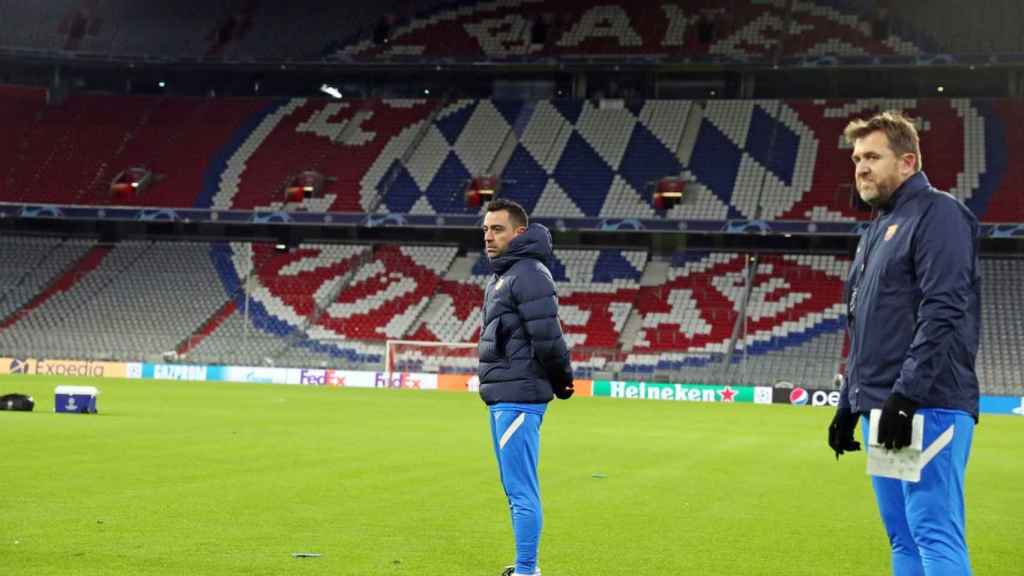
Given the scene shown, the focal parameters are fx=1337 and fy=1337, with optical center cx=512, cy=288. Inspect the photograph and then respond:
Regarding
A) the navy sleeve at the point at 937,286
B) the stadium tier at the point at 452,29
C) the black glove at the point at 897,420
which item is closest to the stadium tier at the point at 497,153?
the stadium tier at the point at 452,29

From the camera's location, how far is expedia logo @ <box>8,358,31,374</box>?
55.2 metres

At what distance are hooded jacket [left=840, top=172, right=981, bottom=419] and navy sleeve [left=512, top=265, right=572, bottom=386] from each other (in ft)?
8.26

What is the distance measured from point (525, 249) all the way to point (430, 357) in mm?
45849

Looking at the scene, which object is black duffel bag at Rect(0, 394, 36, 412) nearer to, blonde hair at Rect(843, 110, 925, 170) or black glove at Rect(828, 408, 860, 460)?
black glove at Rect(828, 408, 860, 460)

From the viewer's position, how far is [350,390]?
161ft

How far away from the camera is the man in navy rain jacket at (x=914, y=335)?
5.94 m

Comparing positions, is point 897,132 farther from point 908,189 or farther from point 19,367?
point 19,367

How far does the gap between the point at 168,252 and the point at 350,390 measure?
2113 cm

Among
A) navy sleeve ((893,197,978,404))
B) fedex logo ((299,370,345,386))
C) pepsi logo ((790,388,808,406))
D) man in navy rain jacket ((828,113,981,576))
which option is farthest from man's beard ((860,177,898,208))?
fedex logo ((299,370,345,386))

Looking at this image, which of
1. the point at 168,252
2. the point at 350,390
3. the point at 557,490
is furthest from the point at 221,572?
the point at 168,252

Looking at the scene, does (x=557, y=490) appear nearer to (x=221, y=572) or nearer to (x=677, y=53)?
(x=221, y=572)

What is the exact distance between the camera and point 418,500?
1468 cm

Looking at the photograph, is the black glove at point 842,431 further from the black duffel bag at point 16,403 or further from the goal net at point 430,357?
the goal net at point 430,357

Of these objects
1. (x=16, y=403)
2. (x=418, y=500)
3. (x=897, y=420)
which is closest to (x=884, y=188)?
(x=897, y=420)
